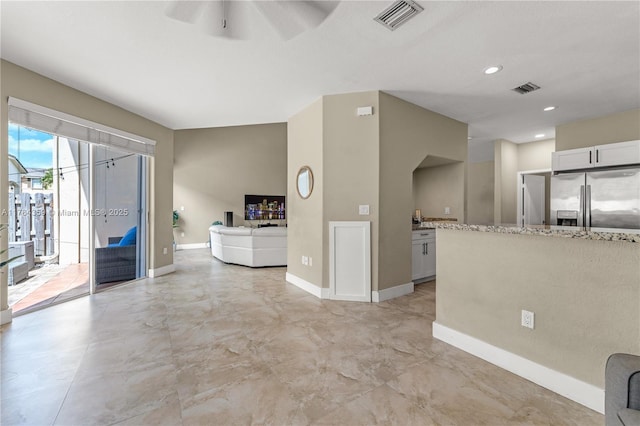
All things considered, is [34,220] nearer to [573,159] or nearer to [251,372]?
[251,372]

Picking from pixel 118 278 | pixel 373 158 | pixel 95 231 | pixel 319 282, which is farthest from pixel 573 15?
pixel 118 278

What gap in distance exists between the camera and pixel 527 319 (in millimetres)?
1904

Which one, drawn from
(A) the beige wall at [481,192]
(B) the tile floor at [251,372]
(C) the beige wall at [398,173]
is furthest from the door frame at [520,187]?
(B) the tile floor at [251,372]

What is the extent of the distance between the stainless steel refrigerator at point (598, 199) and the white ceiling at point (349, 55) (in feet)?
3.25

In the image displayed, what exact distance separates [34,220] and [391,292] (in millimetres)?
4283

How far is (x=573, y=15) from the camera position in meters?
2.05

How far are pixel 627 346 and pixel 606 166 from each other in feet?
12.5

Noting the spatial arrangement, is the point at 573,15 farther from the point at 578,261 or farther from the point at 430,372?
the point at 430,372

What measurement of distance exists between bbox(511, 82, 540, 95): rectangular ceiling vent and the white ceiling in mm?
84

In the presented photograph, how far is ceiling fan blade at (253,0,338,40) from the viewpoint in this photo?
179 cm

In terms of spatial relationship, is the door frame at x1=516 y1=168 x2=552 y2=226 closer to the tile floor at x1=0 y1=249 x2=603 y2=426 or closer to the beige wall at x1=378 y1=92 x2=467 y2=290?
the beige wall at x1=378 y1=92 x2=467 y2=290

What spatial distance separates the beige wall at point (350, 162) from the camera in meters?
3.54

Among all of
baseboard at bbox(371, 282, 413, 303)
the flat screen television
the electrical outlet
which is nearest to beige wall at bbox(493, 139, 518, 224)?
baseboard at bbox(371, 282, 413, 303)

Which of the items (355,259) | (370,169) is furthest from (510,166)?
(355,259)
